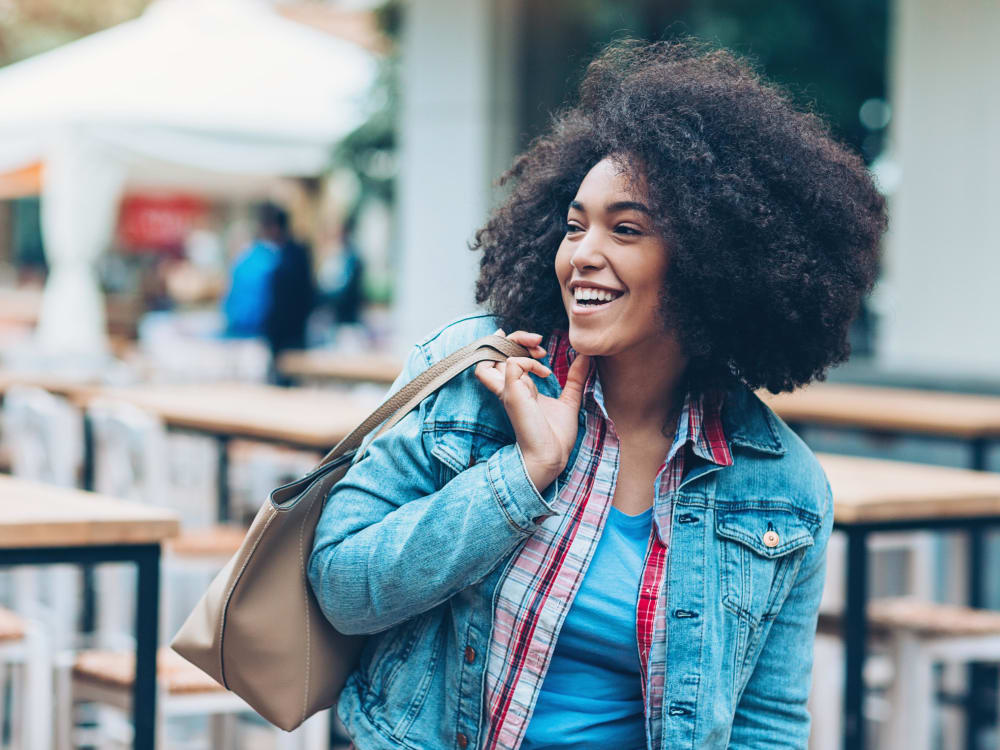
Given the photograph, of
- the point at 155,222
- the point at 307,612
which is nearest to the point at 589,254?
the point at 307,612

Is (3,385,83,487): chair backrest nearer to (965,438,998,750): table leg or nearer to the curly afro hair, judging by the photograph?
the curly afro hair

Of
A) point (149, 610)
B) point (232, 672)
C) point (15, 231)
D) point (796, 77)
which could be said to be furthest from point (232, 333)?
point (15, 231)

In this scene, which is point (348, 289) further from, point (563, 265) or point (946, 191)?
point (563, 265)

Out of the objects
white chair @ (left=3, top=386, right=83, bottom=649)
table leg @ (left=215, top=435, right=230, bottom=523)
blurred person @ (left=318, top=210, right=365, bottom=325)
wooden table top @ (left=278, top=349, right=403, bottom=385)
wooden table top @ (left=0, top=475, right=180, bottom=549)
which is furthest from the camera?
blurred person @ (left=318, top=210, right=365, bottom=325)

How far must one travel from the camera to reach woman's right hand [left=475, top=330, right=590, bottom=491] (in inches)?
73.6

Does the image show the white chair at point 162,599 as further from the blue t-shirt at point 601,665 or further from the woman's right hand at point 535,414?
the woman's right hand at point 535,414

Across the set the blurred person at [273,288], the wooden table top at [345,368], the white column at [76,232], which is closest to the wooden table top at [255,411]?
the wooden table top at [345,368]

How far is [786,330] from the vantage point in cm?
206

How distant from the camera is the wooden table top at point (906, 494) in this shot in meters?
3.24

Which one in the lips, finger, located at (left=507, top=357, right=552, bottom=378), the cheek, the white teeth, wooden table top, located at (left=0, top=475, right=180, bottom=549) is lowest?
wooden table top, located at (left=0, top=475, right=180, bottom=549)

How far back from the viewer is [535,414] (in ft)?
6.21

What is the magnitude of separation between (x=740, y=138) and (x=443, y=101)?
8.08 m

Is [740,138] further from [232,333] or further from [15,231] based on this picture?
[15,231]

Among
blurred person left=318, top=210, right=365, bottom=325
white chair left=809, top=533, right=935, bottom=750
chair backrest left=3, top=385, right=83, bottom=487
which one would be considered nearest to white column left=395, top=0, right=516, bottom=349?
blurred person left=318, top=210, right=365, bottom=325
